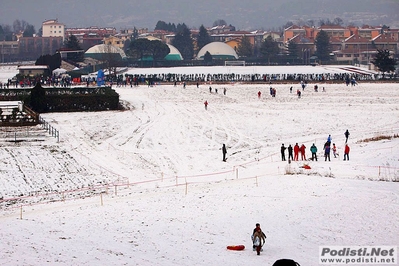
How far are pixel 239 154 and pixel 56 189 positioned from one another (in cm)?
1075

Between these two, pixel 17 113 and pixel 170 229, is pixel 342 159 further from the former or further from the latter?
pixel 17 113

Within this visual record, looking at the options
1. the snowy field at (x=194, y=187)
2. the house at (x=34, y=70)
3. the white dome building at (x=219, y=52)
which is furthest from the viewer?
the white dome building at (x=219, y=52)

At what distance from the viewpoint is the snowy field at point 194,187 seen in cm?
1922

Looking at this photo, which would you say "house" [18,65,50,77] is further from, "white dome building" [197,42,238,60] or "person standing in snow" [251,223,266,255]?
"person standing in snow" [251,223,266,255]

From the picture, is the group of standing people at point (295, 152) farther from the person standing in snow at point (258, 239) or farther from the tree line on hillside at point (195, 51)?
the tree line on hillside at point (195, 51)

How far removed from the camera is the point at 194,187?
2753 cm

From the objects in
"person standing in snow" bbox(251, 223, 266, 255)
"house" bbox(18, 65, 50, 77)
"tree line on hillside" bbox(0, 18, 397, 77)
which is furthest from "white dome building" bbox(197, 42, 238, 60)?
"person standing in snow" bbox(251, 223, 266, 255)

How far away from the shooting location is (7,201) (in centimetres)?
2544

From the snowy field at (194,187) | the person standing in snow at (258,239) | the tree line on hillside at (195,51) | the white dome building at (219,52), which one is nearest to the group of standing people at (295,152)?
the snowy field at (194,187)

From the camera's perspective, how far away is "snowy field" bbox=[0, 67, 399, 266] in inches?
757

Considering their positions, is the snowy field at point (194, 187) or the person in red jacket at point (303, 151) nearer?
the snowy field at point (194, 187)

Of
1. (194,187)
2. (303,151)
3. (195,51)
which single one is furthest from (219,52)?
(194,187)

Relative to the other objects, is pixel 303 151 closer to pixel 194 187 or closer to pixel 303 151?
pixel 303 151

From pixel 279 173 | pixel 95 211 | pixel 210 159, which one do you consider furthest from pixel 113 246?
pixel 210 159
